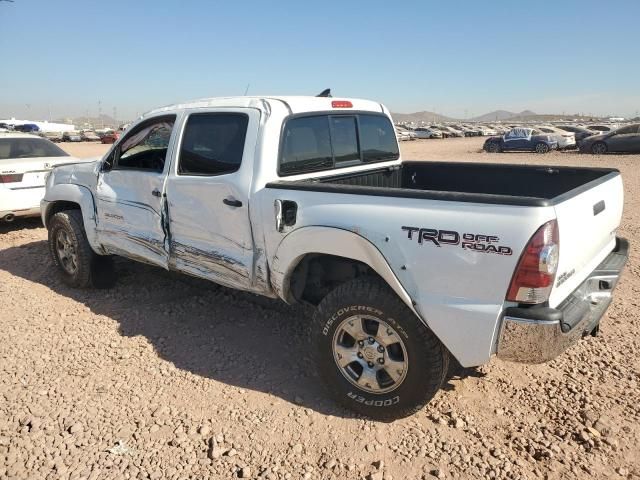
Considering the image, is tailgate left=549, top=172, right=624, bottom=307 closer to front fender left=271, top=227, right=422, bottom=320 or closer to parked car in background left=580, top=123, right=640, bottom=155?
front fender left=271, top=227, right=422, bottom=320

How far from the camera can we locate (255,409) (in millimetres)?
3242

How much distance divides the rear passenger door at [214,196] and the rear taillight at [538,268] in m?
1.84

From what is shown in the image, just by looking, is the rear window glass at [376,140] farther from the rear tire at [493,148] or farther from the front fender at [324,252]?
the rear tire at [493,148]

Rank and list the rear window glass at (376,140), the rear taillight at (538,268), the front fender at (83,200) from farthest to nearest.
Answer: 1. the front fender at (83,200)
2. the rear window glass at (376,140)
3. the rear taillight at (538,268)

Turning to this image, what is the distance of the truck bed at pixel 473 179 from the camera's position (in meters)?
3.31

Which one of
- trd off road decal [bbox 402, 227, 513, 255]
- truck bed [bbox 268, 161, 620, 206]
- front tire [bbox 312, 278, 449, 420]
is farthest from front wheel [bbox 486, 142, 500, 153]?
trd off road decal [bbox 402, 227, 513, 255]

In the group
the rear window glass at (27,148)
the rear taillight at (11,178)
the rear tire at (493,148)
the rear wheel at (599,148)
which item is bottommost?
the rear tire at (493,148)

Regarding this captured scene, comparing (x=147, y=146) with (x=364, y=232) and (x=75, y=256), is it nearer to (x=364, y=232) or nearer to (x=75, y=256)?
(x=75, y=256)

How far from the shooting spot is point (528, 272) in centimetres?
242

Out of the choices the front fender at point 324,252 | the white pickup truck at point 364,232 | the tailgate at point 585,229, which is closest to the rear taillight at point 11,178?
the white pickup truck at point 364,232

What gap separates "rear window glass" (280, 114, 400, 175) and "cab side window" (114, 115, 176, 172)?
1.16 meters

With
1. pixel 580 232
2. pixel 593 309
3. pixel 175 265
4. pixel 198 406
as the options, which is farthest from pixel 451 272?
pixel 175 265

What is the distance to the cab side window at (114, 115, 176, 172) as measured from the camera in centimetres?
425

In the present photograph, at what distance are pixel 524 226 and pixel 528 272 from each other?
23 cm
